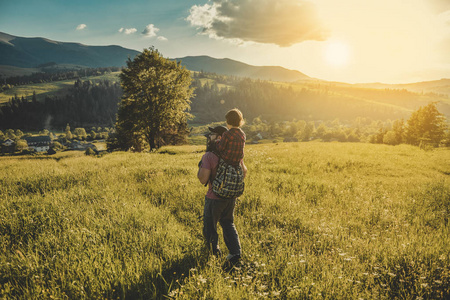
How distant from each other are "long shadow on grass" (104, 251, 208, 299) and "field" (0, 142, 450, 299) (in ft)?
0.07

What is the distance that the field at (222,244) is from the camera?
3.12 m

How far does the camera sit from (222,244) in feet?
15.3

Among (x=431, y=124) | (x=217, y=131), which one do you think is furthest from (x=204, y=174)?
(x=431, y=124)

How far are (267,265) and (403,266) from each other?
94.9 inches

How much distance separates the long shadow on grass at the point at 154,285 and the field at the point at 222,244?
0.07 ft

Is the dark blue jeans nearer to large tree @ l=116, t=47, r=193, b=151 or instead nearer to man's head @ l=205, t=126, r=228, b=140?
man's head @ l=205, t=126, r=228, b=140

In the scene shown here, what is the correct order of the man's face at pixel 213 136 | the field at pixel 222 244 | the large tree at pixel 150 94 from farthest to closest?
the large tree at pixel 150 94 < the man's face at pixel 213 136 < the field at pixel 222 244

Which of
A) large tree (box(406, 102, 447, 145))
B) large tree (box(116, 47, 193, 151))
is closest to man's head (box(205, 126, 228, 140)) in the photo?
large tree (box(116, 47, 193, 151))

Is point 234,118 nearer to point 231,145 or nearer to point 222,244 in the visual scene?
point 231,145

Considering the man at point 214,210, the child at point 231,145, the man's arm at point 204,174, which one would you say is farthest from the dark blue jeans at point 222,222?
the child at point 231,145

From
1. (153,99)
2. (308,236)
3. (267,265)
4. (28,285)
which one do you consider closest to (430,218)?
(308,236)

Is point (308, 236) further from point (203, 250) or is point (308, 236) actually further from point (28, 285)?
point (28, 285)

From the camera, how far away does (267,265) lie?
12.4 feet

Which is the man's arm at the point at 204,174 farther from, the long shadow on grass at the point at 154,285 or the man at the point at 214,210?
the long shadow on grass at the point at 154,285
